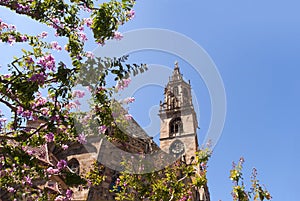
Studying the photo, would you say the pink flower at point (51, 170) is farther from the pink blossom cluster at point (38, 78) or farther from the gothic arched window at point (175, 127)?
the gothic arched window at point (175, 127)

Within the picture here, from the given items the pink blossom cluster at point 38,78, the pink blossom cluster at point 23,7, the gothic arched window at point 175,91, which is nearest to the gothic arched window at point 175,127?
the gothic arched window at point 175,91

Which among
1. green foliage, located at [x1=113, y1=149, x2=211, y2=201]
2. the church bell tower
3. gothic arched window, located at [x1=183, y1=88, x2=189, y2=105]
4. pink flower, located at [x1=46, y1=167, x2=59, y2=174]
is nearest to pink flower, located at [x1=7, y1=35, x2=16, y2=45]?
pink flower, located at [x1=46, y1=167, x2=59, y2=174]

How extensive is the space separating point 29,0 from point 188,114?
36.4 m

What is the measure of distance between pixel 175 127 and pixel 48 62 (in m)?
35.5

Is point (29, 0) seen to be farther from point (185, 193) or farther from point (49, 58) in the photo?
point (185, 193)

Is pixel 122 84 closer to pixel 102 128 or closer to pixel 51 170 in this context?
pixel 102 128

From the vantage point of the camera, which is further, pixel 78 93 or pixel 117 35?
pixel 78 93

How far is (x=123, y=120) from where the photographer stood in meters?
9.76

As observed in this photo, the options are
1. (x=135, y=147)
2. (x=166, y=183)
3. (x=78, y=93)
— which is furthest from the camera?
(x=135, y=147)

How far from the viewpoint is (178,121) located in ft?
138

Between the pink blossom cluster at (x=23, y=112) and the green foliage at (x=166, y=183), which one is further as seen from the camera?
the green foliage at (x=166, y=183)

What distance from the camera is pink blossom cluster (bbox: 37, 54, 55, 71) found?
22.2ft

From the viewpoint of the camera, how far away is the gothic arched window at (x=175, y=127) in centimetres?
4062

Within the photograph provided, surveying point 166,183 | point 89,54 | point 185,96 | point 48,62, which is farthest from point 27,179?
point 185,96
